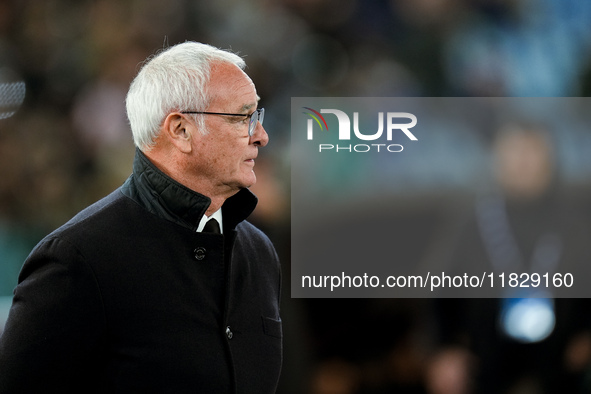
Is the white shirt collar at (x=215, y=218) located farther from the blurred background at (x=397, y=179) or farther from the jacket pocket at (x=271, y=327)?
the blurred background at (x=397, y=179)

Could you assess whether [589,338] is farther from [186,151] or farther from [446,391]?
[186,151]

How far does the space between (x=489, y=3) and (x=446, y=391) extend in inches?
55.1

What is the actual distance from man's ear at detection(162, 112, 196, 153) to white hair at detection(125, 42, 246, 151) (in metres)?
0.01

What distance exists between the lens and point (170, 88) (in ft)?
4.55

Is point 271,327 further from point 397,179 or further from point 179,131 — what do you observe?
point 397,179

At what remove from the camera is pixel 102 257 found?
4.10 feet

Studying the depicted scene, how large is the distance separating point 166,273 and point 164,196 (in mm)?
145

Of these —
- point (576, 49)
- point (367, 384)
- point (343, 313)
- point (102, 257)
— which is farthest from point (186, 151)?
point (576, 49)

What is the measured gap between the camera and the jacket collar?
134 cm

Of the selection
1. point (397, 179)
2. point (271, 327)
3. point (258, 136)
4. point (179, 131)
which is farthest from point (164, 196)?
point (397, 179)

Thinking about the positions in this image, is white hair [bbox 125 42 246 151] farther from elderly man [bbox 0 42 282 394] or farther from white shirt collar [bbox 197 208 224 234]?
Result: white shirt collar [bbox 197 208 224 234]

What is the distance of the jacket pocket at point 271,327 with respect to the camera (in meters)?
1.47

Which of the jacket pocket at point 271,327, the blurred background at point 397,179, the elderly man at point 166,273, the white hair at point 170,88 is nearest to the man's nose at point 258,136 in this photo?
the elderly man at point 166,273

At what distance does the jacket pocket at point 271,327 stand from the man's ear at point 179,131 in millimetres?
386
